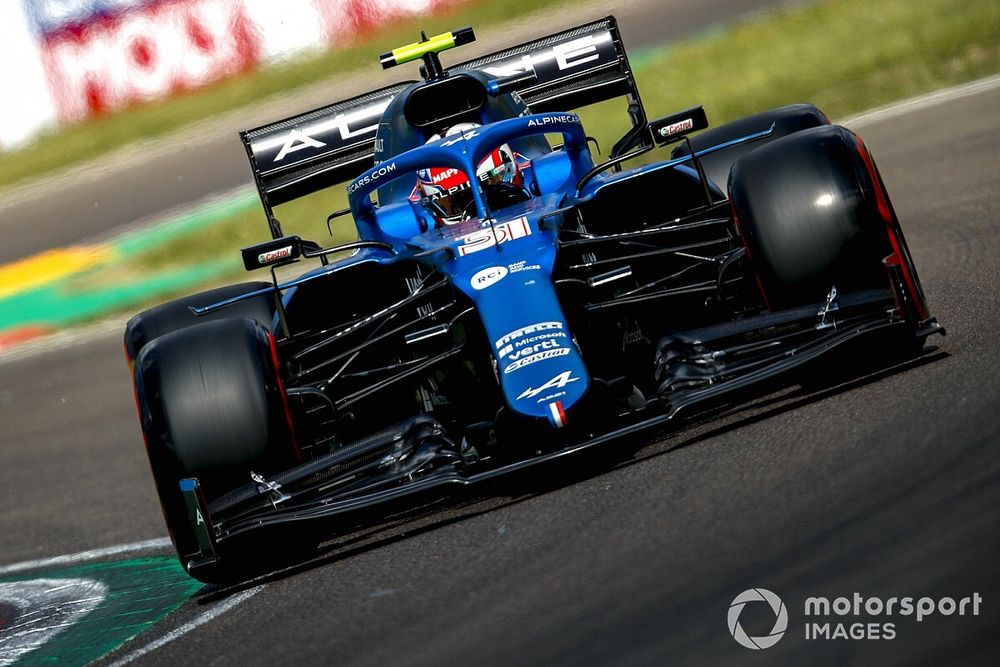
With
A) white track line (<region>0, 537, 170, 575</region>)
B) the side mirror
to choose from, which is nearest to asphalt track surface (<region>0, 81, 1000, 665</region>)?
the side mirror

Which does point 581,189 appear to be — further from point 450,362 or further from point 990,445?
point 990,445

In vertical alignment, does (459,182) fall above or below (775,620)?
above

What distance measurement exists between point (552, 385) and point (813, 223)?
132 centimetres

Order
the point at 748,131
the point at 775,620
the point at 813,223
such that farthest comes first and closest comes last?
the point at 748,131
the point at 813,223
the point at 775,620

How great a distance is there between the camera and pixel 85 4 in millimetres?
20406

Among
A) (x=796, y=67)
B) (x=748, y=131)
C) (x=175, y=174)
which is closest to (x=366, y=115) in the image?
(x=748, y=131)

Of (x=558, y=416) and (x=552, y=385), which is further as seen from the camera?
(x=552, y=385)

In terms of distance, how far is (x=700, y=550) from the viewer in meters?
4.60

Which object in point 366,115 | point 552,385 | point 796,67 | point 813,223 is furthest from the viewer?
point 796,67

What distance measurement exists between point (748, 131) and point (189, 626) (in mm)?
4283

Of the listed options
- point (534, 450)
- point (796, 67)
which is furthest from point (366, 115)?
point (796, 67)

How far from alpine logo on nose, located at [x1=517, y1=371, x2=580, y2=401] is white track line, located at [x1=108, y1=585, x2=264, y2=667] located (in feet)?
4.30

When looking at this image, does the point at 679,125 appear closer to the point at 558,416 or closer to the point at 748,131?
the point at 748,131

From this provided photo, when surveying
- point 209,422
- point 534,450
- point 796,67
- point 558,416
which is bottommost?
point 534,450
